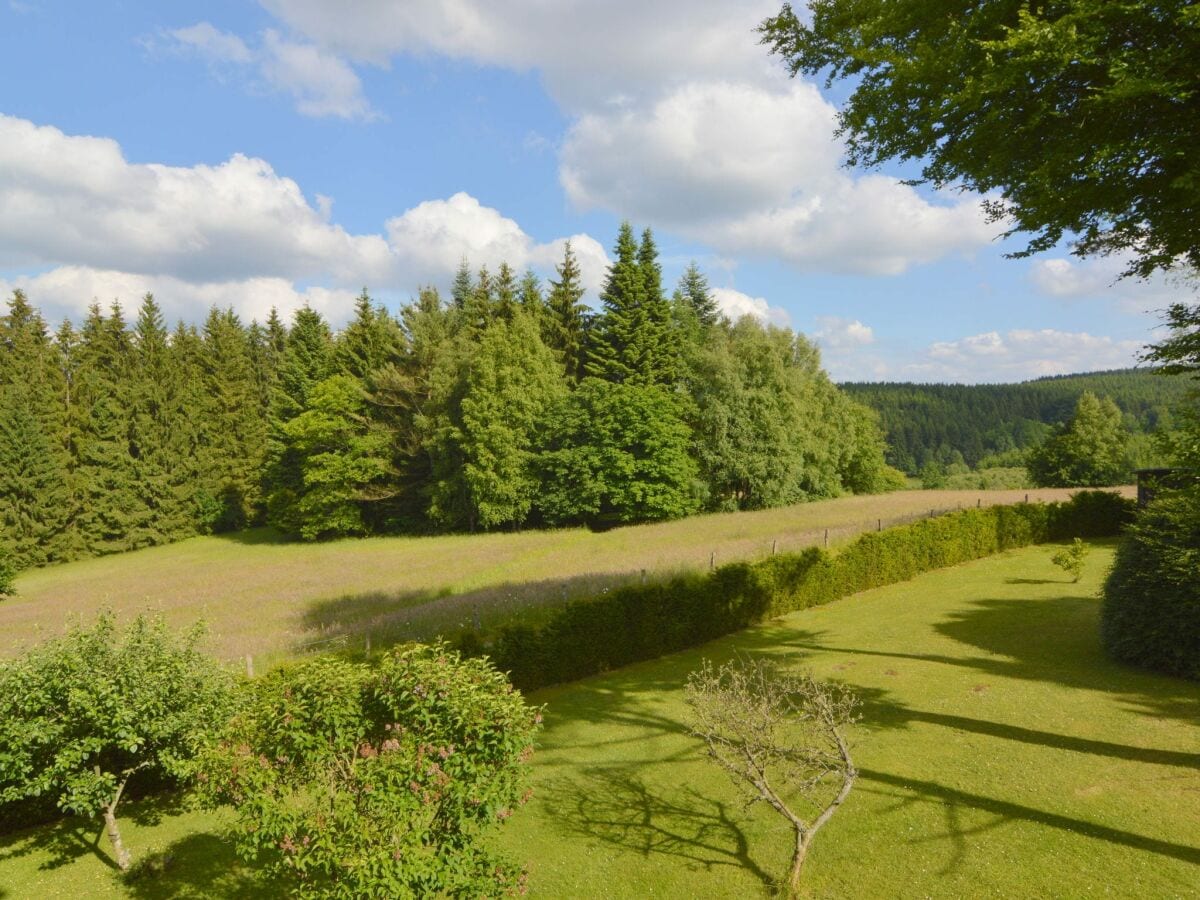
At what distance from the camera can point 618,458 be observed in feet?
134

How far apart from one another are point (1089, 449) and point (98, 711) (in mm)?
79339

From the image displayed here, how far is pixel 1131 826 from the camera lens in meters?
8.24

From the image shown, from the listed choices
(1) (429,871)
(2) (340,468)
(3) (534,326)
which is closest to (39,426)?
(2) (340,468)

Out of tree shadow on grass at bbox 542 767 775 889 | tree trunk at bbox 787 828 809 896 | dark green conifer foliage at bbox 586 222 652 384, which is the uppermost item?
dark green conifer foliage at bbox 586 222 652 384

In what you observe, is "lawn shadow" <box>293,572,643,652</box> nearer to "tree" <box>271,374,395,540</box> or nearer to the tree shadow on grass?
the tree shadow on grass

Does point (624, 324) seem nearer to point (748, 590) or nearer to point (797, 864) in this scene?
point (748, 590)

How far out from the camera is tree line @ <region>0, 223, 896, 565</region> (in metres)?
41.8

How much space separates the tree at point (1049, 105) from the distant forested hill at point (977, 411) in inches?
5363

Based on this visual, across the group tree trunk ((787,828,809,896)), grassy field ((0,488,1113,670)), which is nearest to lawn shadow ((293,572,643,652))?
grassy field ((0,488,1113,670))

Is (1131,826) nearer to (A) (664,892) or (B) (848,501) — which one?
(A) (664,892)

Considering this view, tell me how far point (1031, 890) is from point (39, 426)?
2339 inches

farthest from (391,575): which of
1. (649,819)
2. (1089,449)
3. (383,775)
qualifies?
(1089,449)

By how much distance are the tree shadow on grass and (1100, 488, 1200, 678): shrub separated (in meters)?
11.2

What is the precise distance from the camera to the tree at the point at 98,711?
8039 mm
